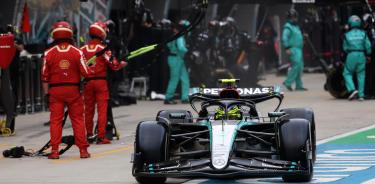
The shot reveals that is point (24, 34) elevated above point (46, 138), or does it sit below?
above

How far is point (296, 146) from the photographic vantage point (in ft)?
39.0

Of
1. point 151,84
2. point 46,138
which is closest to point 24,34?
point 151,84

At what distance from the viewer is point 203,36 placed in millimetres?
27594

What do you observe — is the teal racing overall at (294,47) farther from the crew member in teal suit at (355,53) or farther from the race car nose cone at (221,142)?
the race car nose cone at (221,142)

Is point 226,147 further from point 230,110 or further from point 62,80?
point 62,80

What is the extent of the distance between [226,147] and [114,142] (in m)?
5.95

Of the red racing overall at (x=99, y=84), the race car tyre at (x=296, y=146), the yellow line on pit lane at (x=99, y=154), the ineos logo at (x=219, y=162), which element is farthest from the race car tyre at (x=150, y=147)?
the red racing overall at (x=99, y=84)

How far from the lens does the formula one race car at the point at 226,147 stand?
1170cm

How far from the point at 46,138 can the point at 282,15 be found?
23.6 metres

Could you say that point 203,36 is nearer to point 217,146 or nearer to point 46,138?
point 46,138

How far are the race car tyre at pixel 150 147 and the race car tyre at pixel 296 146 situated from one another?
1.24 m

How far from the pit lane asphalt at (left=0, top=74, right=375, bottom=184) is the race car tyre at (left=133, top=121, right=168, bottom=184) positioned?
0.38 metres

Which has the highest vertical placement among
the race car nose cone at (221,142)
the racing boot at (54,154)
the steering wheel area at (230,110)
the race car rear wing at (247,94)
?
the race car rear wing at (247,94)

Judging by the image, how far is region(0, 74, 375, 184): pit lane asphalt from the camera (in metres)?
13.1
